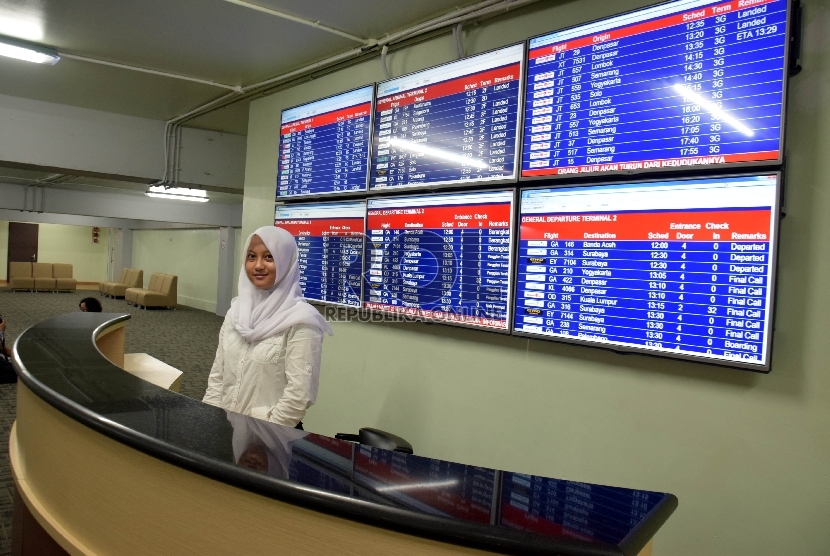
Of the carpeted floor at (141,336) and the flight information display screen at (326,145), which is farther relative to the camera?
the carpeted floor at (141,336)

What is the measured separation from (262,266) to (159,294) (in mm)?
13361

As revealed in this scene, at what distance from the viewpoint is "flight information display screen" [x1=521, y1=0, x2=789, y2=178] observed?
180cm

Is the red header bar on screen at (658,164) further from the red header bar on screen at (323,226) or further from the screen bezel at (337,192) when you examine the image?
the red header bar on screen at (323,226)

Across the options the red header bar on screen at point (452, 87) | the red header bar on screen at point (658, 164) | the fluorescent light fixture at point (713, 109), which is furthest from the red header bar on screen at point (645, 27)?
the red header bar on screen at point (658, 164)

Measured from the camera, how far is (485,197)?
257 cm

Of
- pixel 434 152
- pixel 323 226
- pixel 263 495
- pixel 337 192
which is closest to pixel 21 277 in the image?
pixel 323 226

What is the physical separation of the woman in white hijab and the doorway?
21.0 meters

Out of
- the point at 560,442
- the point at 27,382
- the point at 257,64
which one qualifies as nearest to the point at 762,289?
the point at 560,442

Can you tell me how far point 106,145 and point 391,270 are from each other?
378 cm

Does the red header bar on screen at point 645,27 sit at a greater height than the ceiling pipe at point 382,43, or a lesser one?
lesser

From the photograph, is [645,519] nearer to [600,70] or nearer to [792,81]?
[792,81]

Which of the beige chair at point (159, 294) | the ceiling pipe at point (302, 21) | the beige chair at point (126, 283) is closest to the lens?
the ceiling pipe at point (302, 21)

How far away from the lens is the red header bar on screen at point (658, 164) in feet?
5.87

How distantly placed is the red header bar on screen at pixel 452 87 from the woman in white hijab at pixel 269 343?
1141 millimetres
